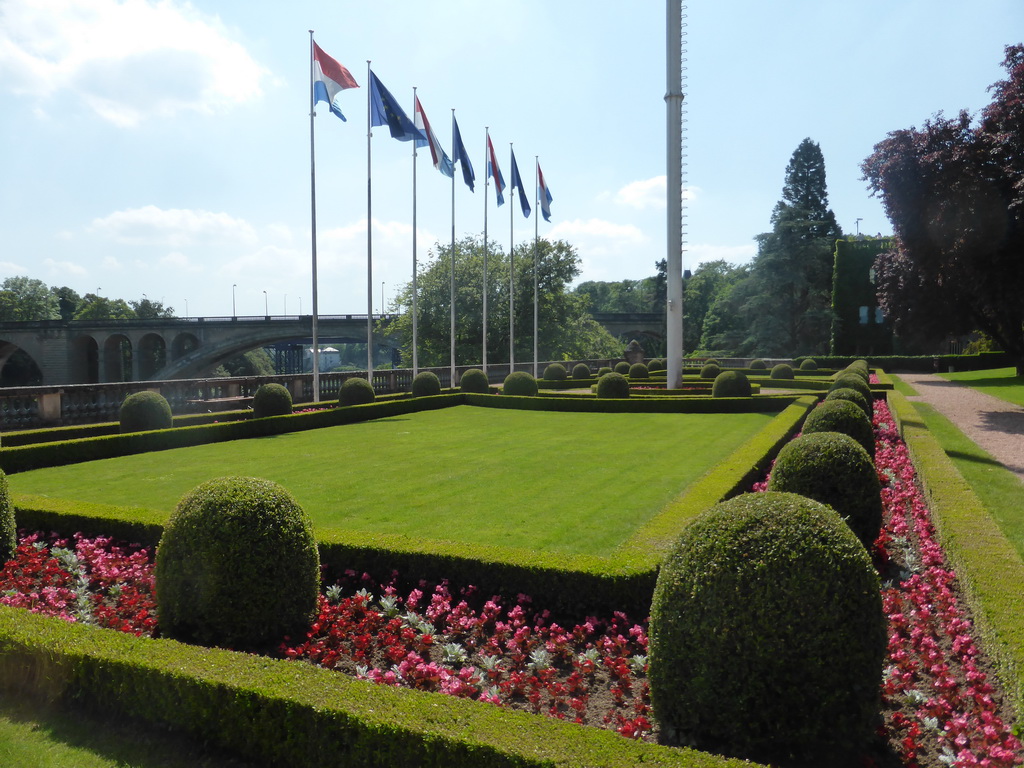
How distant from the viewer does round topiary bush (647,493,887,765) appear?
11.7 feet

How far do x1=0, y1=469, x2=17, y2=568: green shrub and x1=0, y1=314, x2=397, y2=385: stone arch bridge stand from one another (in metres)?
53.6

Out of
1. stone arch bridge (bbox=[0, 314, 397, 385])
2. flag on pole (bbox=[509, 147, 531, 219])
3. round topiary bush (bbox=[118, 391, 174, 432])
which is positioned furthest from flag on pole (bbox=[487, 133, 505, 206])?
stone arch bridge (bbox=[0, 314, 397, 385])

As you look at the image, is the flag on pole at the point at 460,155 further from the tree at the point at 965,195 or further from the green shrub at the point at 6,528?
the green shrub at the point at 6,528

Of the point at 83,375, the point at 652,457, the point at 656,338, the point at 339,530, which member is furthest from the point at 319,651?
the point at 656,338

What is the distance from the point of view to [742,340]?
63344 millimetres

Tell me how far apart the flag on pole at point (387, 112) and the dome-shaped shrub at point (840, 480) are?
1904cm

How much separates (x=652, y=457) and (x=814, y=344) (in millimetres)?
52253

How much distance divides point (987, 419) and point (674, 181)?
17.3m

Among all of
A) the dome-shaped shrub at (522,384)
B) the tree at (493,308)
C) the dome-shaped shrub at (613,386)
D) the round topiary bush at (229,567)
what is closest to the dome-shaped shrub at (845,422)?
the round topiary bush at (229,567)

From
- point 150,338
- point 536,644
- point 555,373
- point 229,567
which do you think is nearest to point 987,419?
point 555,373

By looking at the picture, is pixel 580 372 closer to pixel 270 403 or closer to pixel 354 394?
pixel 354 394

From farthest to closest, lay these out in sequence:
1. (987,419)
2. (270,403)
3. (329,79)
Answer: (329,79) < (987,419) < (270,403)

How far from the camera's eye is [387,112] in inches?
910

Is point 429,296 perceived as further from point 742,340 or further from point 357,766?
point 357,766
